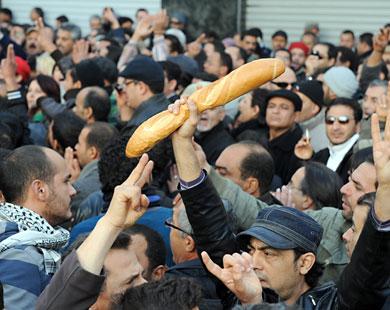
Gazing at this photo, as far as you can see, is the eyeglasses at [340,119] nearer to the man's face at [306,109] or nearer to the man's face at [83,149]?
the man's face at [306,109]

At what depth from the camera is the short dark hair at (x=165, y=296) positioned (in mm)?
2938

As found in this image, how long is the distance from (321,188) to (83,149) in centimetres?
202

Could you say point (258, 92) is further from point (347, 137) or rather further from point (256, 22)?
point (256, 22)

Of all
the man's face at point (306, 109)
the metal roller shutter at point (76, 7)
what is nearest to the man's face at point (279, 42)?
the metal roller shutter at point (76, 7)

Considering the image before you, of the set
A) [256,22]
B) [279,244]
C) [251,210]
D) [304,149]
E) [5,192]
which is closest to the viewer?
[279,244]

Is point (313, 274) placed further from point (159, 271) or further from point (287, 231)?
point (159, 271)

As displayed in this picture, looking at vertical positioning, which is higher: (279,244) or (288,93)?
(279,244)

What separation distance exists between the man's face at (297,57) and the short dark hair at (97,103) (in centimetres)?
513

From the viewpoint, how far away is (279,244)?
363 centimetres

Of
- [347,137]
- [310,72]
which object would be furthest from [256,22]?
[347,137]

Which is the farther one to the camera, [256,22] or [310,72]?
[256,22]

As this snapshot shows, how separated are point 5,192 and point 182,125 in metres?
1.03

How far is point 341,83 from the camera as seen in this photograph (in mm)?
9148

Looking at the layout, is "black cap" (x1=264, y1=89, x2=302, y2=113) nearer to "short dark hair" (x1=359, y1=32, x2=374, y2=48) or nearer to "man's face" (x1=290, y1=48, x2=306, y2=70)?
"man's face" (x1=290, y1=48, x2=306, y2=70)
